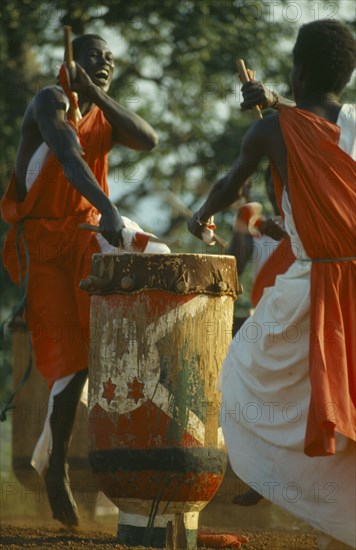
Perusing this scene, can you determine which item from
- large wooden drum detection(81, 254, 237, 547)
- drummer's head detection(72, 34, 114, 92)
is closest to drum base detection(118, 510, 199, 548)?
large wooden drum detection(81, 254, 237, 547)

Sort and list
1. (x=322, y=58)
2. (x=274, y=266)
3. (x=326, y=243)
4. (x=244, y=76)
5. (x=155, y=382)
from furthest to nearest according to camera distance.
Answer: (x=274, y=266) → (x=155, y=382) → (x=244, y=76) → (x=322, y=58) → (x=326, y=243)

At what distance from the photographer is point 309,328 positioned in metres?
4.41

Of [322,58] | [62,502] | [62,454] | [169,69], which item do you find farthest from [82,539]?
[169,69]

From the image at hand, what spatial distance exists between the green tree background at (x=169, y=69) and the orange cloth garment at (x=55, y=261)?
19.1 ft

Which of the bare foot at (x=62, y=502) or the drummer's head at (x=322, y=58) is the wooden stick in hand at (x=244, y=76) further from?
the bare foot at (x=62, y=502)

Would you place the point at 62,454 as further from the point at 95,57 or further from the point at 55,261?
the point at 95,57

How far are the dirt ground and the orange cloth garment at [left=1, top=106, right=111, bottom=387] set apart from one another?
72cm

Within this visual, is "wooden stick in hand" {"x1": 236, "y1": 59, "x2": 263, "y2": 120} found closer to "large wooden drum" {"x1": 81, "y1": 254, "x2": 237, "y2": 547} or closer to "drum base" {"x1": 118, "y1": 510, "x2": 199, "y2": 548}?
"large wooden drum" {"x1": 81, "y1": 254, "x2": 237, "y2": 547}

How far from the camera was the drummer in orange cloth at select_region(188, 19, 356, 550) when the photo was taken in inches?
169

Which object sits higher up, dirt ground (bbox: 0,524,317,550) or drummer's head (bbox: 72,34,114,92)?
drummer's head (bbox: 72,34,114,92)

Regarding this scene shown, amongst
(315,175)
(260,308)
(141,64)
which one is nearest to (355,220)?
(315,175)

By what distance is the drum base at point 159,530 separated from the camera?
5.17m

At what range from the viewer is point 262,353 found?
14.8 feet

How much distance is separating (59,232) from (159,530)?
1.59 meters
